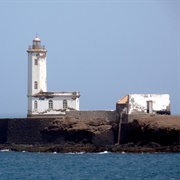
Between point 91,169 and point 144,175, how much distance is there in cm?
391

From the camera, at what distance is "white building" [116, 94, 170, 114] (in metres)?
67.8

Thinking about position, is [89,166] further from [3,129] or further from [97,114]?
[3,129]

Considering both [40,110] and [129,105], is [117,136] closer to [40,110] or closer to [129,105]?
[129,105]

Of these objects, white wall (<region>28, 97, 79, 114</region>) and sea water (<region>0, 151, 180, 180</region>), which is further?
white wall (<region>28, 97, 79, 114</region>)

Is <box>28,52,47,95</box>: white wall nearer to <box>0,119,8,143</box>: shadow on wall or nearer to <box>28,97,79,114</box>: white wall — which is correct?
<box>28,97,79,114</box>: white wall

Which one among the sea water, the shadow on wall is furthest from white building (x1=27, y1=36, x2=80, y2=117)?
the sea water

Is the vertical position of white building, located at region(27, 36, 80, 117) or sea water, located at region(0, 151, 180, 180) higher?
white building, located at region(27, 36, 80, 117)

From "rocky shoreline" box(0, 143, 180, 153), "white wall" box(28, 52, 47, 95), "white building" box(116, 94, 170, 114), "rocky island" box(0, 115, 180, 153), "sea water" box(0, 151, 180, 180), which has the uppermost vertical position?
"white wall" box(28, 52, 47, 95)

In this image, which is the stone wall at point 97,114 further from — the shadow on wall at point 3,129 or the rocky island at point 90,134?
the shadow on wall at point 3,129

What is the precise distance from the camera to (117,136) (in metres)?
67.2

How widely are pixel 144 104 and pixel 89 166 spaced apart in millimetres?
9871

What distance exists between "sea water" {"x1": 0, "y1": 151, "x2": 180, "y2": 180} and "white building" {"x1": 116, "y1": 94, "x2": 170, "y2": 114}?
3956 millimetres

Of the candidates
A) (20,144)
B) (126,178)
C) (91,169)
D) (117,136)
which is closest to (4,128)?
(20,144)

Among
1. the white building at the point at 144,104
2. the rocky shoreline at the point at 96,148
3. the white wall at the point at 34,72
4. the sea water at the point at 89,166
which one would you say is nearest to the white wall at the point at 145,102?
the white building at the point at 144,104
